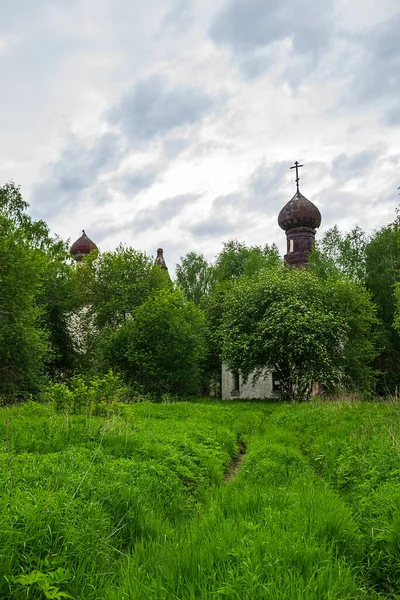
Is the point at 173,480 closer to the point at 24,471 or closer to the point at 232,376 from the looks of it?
the point at 24,471

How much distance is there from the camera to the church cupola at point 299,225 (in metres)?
47.0

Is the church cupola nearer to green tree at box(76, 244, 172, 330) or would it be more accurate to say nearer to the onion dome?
the onion dome

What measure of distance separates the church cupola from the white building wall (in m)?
15.4

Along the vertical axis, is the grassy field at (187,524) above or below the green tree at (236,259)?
below

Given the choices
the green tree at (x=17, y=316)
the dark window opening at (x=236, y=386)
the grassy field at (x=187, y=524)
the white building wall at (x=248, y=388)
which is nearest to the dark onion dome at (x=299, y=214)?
the white building wall at (x=248, y=388)

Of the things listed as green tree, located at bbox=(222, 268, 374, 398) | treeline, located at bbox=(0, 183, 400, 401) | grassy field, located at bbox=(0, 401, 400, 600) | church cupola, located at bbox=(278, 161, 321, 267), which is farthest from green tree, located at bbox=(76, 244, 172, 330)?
grassy field, located at bbox=(0, 401, 400, 600)

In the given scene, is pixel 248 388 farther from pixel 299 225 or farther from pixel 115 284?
pixel 299 225

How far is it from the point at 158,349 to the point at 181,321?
9.09 ft

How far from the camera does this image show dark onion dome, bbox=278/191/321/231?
46969 mm

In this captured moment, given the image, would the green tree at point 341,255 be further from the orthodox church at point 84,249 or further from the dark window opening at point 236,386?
the orthodox church at point 84,249

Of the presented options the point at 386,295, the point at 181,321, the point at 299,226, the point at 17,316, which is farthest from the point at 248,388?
the point at 299,226

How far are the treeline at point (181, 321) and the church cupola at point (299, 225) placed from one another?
562 centimetres

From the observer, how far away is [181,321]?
101 feet

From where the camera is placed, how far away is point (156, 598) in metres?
3.05
